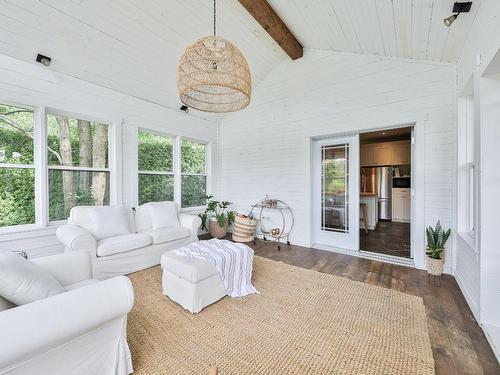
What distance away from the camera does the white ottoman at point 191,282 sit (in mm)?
2184

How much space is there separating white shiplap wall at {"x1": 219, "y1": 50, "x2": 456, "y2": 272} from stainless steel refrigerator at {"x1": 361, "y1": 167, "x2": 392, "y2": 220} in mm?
3337

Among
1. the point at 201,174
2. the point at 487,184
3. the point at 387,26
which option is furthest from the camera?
the point at 201,174

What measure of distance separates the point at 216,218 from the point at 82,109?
3.01 metres

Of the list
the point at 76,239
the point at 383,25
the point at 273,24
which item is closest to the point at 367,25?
the point at 383,25

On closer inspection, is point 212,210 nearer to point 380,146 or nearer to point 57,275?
point 57,275

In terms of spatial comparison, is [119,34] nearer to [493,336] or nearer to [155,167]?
[155,167]

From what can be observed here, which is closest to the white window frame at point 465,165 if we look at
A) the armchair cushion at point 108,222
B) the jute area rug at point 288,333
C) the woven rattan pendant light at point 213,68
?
the jute area rug at point 288,333

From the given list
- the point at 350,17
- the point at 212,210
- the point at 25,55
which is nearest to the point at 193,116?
the point at 212,210

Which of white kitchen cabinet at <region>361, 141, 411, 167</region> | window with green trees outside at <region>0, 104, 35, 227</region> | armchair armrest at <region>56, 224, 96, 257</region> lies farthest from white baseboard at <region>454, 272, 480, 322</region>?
window with green trees outside at <region>0, 104, 35, 227</region>

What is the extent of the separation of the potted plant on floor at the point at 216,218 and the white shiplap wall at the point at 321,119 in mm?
345

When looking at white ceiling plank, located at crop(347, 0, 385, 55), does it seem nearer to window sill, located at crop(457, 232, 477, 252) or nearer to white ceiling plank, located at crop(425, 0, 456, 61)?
white ceiling plank, located at crop(425, 0, 456, 61)

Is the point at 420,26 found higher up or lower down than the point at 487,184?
higher up

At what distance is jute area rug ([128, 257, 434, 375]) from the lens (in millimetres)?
1587

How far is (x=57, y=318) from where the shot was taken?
1097 mm
